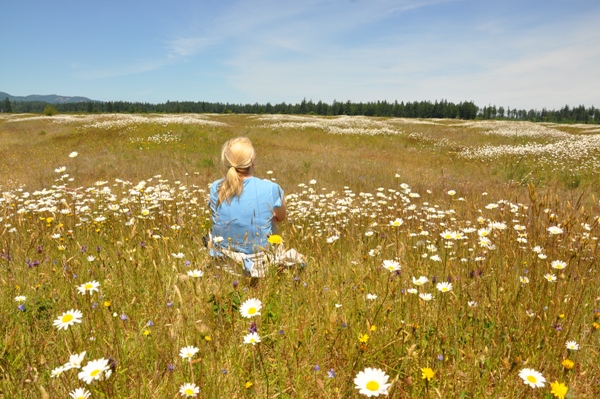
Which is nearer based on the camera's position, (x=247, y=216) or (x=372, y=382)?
(x=372, y=382)

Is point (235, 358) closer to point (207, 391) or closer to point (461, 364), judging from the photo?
point (207, 391)

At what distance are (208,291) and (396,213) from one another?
13.1ft

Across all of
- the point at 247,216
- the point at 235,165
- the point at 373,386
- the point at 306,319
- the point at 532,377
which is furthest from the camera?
the point at 235,165

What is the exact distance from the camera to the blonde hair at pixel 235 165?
140 inches

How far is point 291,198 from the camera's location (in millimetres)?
6242

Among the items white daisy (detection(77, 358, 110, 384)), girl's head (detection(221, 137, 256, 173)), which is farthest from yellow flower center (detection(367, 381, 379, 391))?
girl's head (detection(221, 137, 256, 173))

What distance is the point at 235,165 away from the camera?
3.76m

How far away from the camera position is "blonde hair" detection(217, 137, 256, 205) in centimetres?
355

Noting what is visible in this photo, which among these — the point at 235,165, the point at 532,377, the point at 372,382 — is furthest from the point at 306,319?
the point at 235,165

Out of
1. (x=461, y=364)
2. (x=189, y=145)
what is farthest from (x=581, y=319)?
(x=189, y=145)

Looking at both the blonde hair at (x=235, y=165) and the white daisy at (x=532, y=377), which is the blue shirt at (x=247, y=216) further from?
the white daisy at (x=532, y=377)

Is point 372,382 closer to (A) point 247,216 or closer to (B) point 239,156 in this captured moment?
(A) point 247,216

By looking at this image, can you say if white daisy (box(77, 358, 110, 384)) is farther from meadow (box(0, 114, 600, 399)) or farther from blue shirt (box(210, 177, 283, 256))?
blue shirt (box(210, 177, 283, 256))

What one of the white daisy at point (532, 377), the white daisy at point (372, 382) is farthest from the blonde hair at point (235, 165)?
the white daisy at point (532, 377)
